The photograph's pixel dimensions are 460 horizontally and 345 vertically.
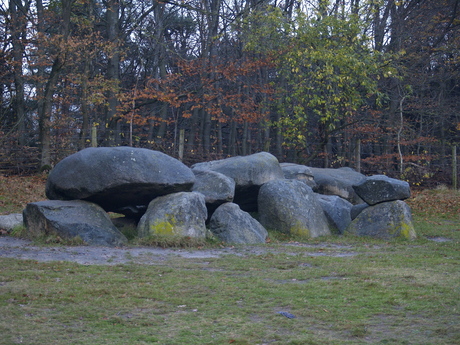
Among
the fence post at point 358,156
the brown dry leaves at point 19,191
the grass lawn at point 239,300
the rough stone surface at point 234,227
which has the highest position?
the fence post at point 358,156

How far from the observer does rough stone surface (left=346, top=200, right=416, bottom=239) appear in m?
12.0

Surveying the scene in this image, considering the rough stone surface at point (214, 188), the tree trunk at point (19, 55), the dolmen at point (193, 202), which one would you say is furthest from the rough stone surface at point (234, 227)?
the tree trunk at point (19, 55)

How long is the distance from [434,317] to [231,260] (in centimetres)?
402

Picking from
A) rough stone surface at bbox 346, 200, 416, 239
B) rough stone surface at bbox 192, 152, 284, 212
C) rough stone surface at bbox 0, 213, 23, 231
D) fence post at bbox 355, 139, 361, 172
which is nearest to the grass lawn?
rough stone surface at bbox 346, 200, 416, 239

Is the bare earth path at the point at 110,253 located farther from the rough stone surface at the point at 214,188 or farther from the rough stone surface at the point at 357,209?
the rough stone surface at the point at 357,209

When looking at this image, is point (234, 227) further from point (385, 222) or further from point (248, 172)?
point (385, 222)

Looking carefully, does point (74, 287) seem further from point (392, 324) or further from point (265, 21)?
point (265, 21)

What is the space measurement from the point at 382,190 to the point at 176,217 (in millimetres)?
4933

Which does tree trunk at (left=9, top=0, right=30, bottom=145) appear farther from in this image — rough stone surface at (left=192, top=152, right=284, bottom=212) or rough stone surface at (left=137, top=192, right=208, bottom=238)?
rough stone surface at (left=137, top=192, right=208, bottom=238)

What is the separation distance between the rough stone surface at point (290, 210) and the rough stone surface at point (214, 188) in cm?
102

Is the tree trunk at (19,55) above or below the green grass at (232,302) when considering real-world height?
above

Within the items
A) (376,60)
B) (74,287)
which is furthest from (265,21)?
(74,287)

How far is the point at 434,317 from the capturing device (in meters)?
5.39

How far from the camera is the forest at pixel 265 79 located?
1927 cm
